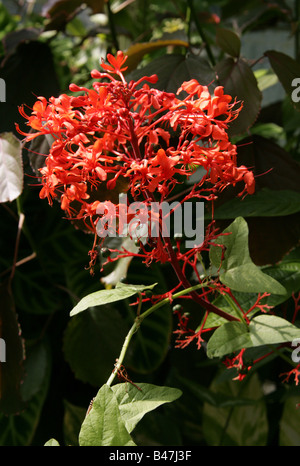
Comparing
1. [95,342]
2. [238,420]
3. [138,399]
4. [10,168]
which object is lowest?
[238,420]

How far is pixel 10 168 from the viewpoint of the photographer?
60 cm

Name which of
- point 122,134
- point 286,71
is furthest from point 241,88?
point 122,134

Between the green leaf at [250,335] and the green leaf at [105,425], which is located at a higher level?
the green leaf at [250,335]

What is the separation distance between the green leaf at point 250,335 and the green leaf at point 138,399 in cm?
5

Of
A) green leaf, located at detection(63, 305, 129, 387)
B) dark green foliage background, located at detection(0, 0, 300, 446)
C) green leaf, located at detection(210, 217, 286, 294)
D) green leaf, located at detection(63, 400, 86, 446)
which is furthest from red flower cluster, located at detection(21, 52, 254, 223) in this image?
green leaf, located at detection(63, 400, 86, 446)

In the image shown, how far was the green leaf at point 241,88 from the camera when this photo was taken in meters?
0.60

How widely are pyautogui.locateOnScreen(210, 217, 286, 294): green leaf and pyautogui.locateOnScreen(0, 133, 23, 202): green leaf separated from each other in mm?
226

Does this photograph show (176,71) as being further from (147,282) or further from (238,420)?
(238,420)

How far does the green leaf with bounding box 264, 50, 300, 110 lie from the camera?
618mm

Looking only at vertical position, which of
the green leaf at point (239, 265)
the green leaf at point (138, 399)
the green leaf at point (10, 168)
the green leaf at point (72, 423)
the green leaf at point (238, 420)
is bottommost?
the green leaf at point (238, 420)

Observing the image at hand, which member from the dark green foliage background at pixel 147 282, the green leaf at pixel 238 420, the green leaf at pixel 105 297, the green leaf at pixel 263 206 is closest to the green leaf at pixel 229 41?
the dark green foliage background at pixel 147 282

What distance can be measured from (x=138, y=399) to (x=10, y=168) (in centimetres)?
29

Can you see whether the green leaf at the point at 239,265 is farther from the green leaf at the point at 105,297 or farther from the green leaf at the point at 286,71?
the green leaf at the point at 286,71

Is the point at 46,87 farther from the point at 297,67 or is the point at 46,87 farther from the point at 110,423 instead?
the point at 110,423
